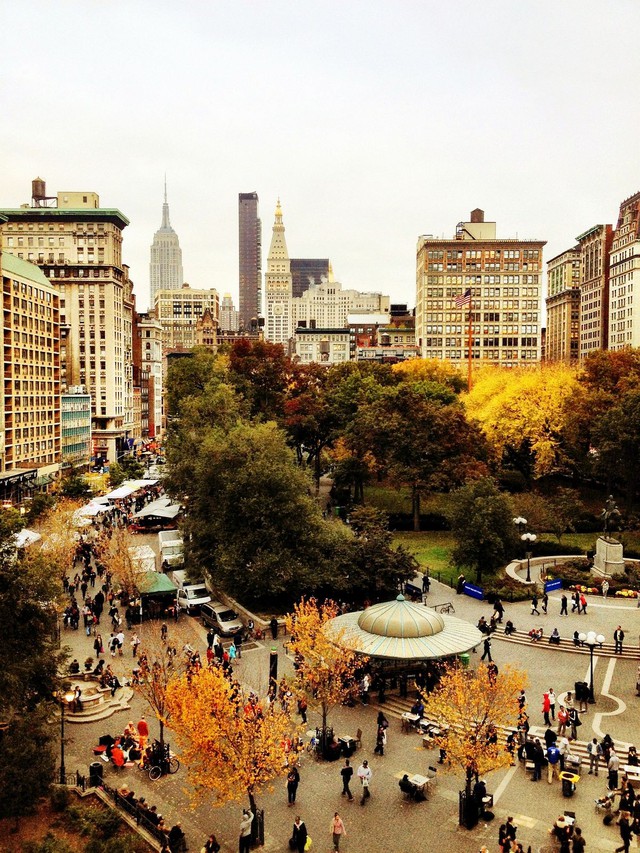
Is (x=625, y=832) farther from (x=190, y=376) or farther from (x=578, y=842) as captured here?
(x=190, y=376)

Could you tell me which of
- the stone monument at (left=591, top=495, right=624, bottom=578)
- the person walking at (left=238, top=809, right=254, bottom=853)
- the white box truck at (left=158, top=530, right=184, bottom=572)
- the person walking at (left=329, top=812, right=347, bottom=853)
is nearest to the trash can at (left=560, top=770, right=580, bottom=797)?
the person walking at (left=329, top=812, right=347, bottom=853)

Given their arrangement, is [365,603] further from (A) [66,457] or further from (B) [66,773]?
(A) [66,457]

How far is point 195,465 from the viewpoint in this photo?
46781 mm

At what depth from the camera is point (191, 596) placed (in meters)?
39.8

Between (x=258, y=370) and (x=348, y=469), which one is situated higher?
(x=258, y=370)

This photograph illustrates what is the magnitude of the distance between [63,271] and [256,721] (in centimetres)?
9882

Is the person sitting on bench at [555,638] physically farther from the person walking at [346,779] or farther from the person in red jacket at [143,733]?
the person in red jacket at [143,733]

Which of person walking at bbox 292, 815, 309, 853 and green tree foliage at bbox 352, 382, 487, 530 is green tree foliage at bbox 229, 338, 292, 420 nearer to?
green tree foliage at bbox 352, 382, 487, 530

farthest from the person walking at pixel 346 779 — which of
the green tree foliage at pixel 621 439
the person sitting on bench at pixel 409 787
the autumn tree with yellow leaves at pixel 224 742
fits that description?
the green tree foliage at pixel 621 439

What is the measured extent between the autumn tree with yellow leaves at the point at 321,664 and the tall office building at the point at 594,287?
137408 millimetres

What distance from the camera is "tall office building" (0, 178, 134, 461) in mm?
105312

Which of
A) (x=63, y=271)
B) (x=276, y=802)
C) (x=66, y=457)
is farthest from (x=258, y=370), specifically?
(x=276, y=802)

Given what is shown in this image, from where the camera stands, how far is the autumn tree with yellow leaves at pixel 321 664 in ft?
79.9

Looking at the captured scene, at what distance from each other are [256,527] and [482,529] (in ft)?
44.0
